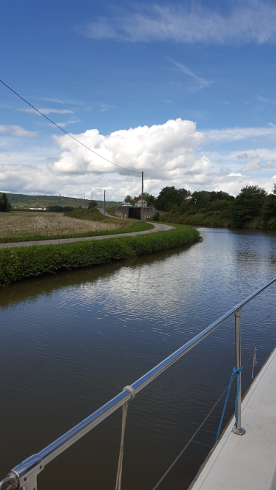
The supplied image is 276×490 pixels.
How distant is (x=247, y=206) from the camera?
62156mm

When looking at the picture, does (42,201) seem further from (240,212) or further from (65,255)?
(65,255)

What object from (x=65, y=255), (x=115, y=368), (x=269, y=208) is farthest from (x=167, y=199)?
(x=115, y=368)

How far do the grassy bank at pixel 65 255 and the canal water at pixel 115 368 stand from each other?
0.53 m

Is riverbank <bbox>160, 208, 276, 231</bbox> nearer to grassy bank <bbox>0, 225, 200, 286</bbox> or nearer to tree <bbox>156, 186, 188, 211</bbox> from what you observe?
tree <bbox>156, 186, 188, 211</bbox>

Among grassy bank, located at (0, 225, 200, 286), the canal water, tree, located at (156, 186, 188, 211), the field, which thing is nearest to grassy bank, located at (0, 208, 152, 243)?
the field

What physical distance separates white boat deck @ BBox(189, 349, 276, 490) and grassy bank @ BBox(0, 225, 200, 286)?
31.6 ft

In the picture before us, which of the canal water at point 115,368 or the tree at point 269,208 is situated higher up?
the tree at point 269,208

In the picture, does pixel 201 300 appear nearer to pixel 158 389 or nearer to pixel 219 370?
pixel 219 370

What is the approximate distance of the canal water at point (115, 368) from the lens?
3.59 meters

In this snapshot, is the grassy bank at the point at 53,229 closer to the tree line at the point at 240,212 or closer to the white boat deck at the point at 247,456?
the white boat deck at the point at 247,456

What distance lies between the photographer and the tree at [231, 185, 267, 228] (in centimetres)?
6191

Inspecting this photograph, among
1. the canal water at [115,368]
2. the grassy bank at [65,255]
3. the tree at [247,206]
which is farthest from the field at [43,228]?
the tree at [247,206]

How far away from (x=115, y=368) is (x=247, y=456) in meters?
3.36

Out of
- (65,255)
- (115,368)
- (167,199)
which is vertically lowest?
(115,368)
